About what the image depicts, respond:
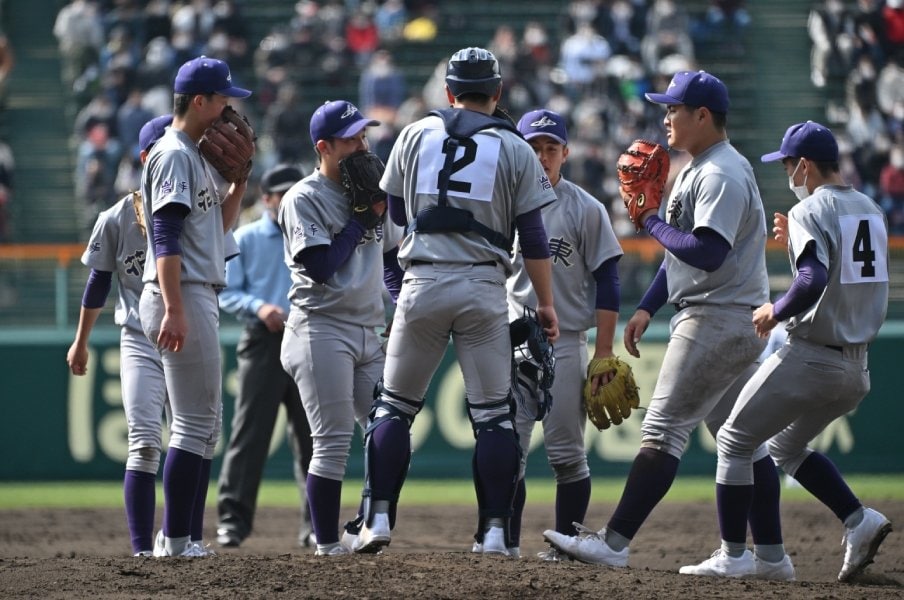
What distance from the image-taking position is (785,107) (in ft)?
58.1

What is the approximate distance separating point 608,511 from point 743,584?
4291 millimetres

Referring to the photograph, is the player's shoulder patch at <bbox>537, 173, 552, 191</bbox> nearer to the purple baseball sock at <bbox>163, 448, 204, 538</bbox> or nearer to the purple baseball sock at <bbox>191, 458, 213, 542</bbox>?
the purple baseball sock at <bbox>163, 448, 204, 538</bbox>

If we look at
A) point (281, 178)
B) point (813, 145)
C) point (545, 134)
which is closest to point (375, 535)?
point (545, 134)

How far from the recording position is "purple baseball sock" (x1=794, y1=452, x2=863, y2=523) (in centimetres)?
615

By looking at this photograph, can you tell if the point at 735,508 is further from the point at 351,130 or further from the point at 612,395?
the point at 351,130

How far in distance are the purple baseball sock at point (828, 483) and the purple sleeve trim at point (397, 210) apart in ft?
7.29

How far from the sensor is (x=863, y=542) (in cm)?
601

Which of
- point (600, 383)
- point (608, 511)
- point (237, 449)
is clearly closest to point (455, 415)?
point (608, 511)

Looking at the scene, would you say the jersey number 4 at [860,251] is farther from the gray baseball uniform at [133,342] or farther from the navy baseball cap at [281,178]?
the navy baseball cap at [281,178]

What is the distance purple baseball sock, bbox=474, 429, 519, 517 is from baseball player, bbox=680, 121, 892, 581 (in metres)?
0.99

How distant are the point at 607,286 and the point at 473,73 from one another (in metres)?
1.52

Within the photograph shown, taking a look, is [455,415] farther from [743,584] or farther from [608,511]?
[743,584]

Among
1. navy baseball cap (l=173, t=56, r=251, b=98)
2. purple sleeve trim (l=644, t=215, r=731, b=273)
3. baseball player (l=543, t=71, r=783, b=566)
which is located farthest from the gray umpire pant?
purple sleeve trim (l=644, t=215, r=731, b=273)

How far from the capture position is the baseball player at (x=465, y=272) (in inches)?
208
